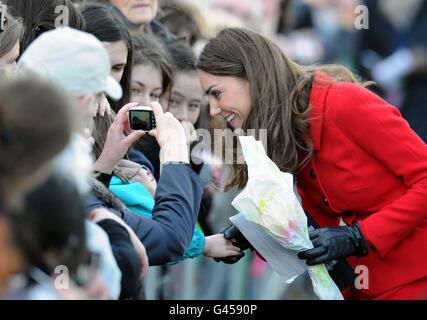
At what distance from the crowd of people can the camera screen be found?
5 cm

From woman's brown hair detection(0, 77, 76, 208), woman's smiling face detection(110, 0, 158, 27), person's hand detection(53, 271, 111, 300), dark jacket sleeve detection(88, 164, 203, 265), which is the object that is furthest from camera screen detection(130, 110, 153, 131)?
woman's smiling face detection(110, 0, 158, 27)

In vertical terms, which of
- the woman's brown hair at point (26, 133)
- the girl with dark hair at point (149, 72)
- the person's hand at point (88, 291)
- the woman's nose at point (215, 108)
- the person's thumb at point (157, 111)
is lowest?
the girl with dark hair at point (149, 72)

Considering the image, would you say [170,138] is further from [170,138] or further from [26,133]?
[26,133]

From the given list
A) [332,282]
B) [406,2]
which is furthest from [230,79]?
[406,2]

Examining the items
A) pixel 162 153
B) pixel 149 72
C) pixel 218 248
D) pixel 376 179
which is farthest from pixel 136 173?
pixel 376 179

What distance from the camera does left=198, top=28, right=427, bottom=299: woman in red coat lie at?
2.44 m

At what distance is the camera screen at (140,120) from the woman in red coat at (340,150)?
0.47 metres

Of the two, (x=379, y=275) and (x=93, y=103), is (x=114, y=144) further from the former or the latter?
(x=379, y=275)

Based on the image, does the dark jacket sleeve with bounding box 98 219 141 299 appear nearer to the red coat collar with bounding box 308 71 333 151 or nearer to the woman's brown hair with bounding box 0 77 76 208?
the woman's brown hair with bounding box 0 77 76 208

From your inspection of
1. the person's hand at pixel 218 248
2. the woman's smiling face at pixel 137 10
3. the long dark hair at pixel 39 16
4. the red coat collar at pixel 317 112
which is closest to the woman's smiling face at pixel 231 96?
the red coat collar at pixel 317 112

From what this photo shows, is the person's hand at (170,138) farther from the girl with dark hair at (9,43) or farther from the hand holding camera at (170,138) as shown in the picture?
the girl with dark hair at (9,43)

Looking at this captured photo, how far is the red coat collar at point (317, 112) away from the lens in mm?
2559

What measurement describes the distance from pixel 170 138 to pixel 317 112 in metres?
0.69

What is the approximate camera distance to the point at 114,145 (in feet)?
7.84
